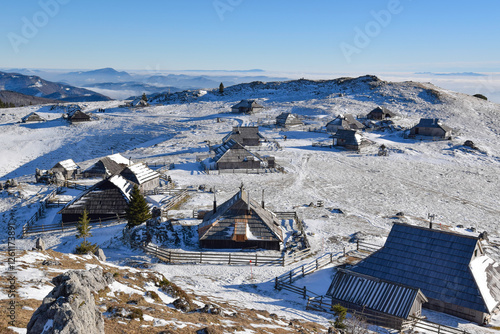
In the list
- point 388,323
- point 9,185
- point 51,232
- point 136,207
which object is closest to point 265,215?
point 136,207

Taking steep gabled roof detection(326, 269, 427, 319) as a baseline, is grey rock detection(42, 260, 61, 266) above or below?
above

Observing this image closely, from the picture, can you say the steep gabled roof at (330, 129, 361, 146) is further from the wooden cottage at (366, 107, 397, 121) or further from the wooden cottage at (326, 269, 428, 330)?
the wooden cottage at (326, 269, 428, 330)

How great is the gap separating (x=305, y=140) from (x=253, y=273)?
159ft

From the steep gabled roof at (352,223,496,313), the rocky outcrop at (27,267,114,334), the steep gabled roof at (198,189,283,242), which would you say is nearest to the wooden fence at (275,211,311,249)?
the steep gabled roof at (198,189,283,242)

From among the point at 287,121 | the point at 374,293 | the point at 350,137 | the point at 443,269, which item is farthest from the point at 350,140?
the point at 374,293

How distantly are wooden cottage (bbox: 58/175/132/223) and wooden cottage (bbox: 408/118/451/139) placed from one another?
5514 centimetres

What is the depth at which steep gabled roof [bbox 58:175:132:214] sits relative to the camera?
33.6 meters

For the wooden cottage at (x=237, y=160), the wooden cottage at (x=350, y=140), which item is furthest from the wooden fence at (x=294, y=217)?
the wooden cottage at (x=350, y=140)

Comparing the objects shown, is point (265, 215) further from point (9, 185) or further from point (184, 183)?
point (9, 185)

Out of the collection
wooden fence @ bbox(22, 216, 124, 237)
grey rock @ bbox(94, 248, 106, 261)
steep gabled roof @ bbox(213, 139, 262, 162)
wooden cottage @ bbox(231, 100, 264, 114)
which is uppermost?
wooden cottage @ bbox(231, 100, 264, 114)

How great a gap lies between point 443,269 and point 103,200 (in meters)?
26.3

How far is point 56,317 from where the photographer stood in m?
9.66

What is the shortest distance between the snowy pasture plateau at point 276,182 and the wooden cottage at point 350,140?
1148 mm

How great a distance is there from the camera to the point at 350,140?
211 feet
